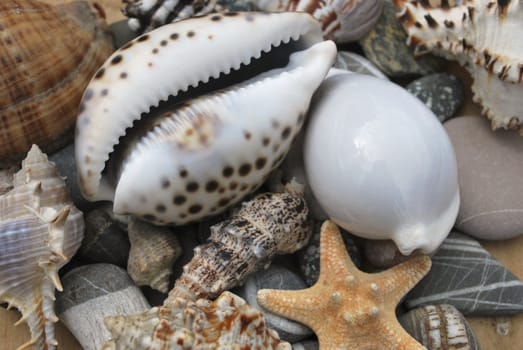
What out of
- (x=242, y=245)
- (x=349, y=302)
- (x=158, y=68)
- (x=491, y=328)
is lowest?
(x=491, y=328)

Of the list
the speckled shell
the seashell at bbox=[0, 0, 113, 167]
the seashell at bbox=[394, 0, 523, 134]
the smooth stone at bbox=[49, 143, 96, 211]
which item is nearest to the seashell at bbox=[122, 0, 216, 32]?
the seashell at bbox=[0, 0, 113, 167]

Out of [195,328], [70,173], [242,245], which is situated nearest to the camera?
[195,328]

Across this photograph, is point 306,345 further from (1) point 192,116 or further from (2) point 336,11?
(2) point 336,11

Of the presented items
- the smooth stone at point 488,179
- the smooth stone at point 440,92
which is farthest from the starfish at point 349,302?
the smooth stone at point 440,92

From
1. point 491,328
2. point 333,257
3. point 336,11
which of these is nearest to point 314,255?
point 333,257

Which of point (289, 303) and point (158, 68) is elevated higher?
point (158, 68)

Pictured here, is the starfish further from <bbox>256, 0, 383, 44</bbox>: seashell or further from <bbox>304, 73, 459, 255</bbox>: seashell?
<bbox>256, 0, 383, 44</bbox>: seashell

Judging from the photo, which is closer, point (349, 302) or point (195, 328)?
point (195, 328)
